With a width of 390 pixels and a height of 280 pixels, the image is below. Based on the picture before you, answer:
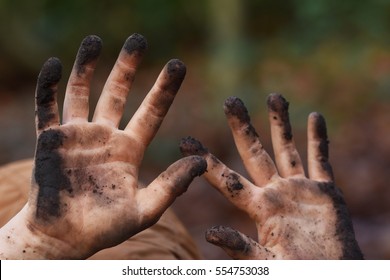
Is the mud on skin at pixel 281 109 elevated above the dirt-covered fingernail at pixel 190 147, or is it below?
above

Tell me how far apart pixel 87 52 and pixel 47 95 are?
0.42ft

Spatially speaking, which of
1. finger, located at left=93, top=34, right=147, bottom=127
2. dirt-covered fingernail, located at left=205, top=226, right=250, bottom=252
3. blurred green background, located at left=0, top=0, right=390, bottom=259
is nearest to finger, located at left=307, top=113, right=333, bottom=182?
dirt-covered fingernail, located at left=205, top=226, right=250, bottom=252

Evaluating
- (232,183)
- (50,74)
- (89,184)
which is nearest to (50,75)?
(50,74)

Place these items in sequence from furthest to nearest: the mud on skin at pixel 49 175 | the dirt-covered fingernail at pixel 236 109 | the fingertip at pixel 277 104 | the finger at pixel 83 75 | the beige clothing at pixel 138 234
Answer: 1. the beige clothing at pixel 138 234
2. the fingertip at pixel 277 104
3. the dirt-covered fingernail at pixel 236 109
4. the finger at pixel 83 75
5. the mud on skin at pixel 49 175

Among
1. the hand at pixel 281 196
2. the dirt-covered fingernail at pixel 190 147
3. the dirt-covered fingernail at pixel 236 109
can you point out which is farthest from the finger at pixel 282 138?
the dirt-covered fingernail at pixel 190 147

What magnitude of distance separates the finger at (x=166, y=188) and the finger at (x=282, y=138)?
346 millimetres

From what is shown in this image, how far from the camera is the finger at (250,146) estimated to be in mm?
1787

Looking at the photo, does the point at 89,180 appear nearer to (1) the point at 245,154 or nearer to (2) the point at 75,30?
(1) the point at 245,154

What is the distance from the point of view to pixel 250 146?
5.96 feet

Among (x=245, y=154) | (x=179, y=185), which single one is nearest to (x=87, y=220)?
(x=179, y=185)

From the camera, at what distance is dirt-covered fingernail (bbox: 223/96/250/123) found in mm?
1770

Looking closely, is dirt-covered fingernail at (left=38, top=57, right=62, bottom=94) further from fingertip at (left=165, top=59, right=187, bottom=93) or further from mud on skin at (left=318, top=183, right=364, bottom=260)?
mud on skin at (left=318, top=183, right=364, bottom=260)

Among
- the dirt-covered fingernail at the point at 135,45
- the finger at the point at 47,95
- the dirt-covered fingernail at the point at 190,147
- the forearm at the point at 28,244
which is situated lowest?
the forearm at the point at 28,244

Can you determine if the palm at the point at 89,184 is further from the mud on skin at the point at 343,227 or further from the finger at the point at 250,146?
the mud on skin at the point at 343,227
